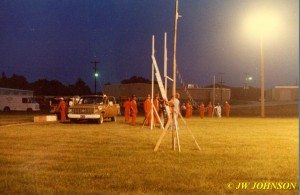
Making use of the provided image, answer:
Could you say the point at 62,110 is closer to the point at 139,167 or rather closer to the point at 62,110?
the point at 62,110

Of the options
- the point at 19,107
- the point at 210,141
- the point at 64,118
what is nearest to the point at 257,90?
the point at 19,107

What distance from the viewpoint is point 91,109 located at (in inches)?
1195

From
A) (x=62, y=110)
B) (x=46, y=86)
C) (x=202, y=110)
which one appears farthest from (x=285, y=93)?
(x=62, y=110)

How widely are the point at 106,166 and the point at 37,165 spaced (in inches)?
67.7

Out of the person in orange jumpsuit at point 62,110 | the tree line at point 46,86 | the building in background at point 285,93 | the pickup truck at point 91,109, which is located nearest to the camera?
the pickup truck at point 91,109

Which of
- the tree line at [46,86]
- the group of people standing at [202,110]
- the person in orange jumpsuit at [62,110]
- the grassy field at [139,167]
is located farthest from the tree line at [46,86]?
the grassy field at [139,167]

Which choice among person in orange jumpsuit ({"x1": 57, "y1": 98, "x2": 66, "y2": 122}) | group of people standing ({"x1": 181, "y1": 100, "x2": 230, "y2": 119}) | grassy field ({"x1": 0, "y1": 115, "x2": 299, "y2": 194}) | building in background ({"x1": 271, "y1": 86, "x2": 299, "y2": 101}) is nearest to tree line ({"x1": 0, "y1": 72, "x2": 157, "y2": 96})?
building in background ({"x1": 271, "y1": 86, "x2": 299, "y2": 101})

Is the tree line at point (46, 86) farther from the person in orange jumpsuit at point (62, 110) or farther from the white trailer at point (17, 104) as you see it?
the person in orange jumpsuit at point (62, 110)

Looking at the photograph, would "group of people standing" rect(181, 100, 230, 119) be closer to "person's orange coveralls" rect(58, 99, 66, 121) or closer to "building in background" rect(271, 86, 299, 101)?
"person's orange coveralls" rect(58, 99, 66, 121)

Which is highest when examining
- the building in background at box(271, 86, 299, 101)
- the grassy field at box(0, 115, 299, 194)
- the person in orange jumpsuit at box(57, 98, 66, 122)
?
the building in background at box(271, 86, 299, 101)

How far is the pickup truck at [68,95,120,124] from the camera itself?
30.3 meters

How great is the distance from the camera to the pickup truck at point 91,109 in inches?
1193

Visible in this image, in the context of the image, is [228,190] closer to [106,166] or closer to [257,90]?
[106,166]

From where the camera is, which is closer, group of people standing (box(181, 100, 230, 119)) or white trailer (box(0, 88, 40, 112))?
group of people standing (box(181, 100, 230, 119))
